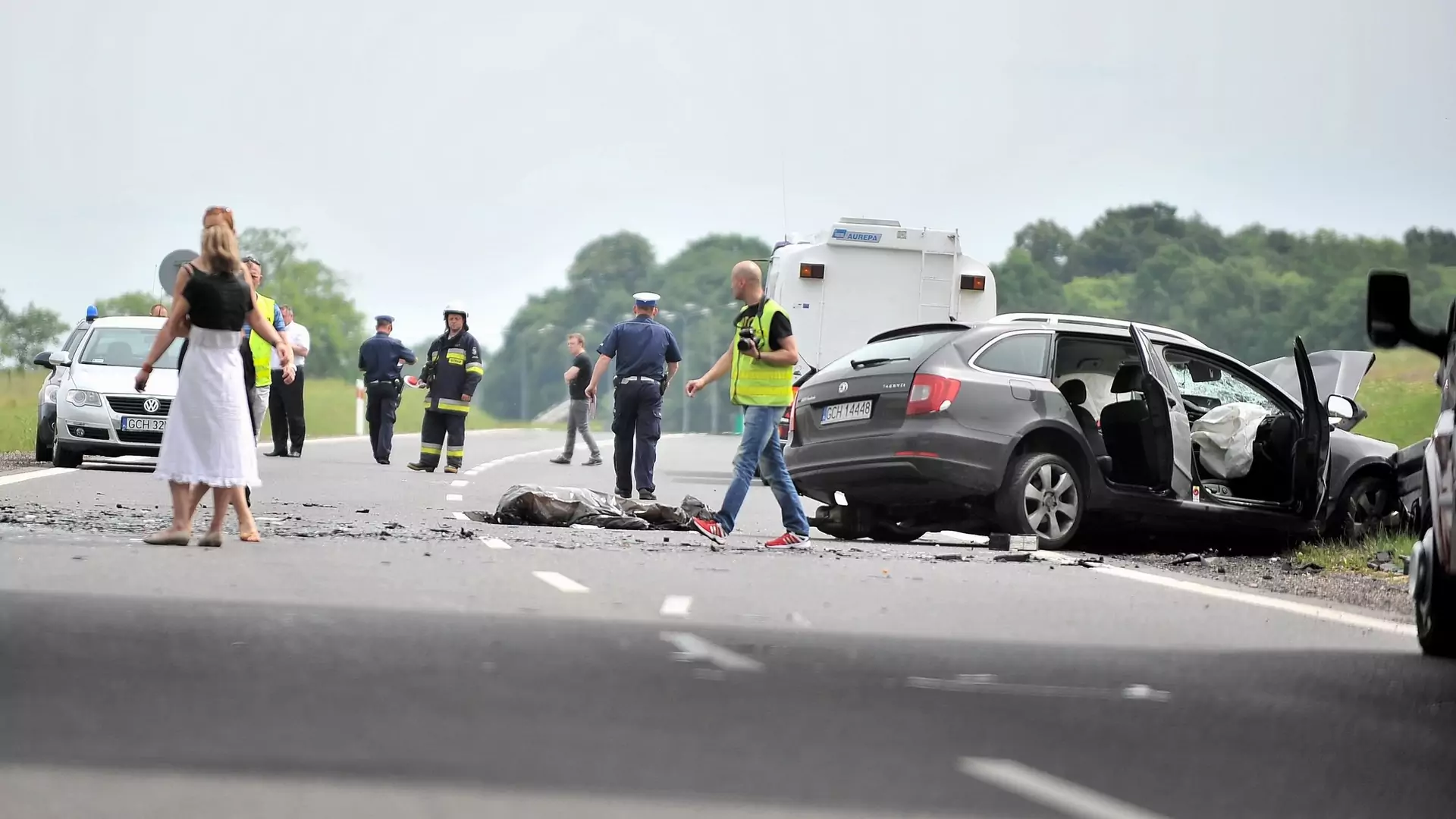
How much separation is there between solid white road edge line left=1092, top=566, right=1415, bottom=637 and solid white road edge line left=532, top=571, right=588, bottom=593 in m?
3.31

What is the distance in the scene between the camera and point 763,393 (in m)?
13.4

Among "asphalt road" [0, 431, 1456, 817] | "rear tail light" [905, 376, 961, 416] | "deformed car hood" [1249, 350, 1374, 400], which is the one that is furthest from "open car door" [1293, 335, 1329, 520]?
"rear tail light" [905, 376, 961, 416]

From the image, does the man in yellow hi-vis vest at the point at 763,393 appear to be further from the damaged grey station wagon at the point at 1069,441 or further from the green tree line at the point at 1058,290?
the green tree line at the point at 1058,290

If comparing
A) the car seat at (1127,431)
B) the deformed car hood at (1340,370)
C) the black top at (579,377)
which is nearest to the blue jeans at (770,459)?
the car seat at (1127,431)

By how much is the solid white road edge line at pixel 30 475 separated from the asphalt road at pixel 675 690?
6132 millimetres

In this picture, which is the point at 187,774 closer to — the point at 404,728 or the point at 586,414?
the point at 404,728

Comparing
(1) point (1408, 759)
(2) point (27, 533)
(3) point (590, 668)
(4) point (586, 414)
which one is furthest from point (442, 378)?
(1) point (1408, 759)

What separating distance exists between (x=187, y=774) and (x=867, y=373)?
8983 mm

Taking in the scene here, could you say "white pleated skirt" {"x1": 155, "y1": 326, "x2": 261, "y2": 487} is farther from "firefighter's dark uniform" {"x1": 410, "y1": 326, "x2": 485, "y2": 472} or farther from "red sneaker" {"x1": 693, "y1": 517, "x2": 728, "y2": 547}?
"firefighter's dark uniform" {"x1": 410, "y1": 326, "x2": 485, "y2": 472}

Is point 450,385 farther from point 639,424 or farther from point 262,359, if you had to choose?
point 639,424

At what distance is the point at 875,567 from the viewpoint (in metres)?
11.3

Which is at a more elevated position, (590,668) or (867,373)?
(867,373)

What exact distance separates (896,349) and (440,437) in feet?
35.6

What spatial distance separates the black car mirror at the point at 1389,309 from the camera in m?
7.36
